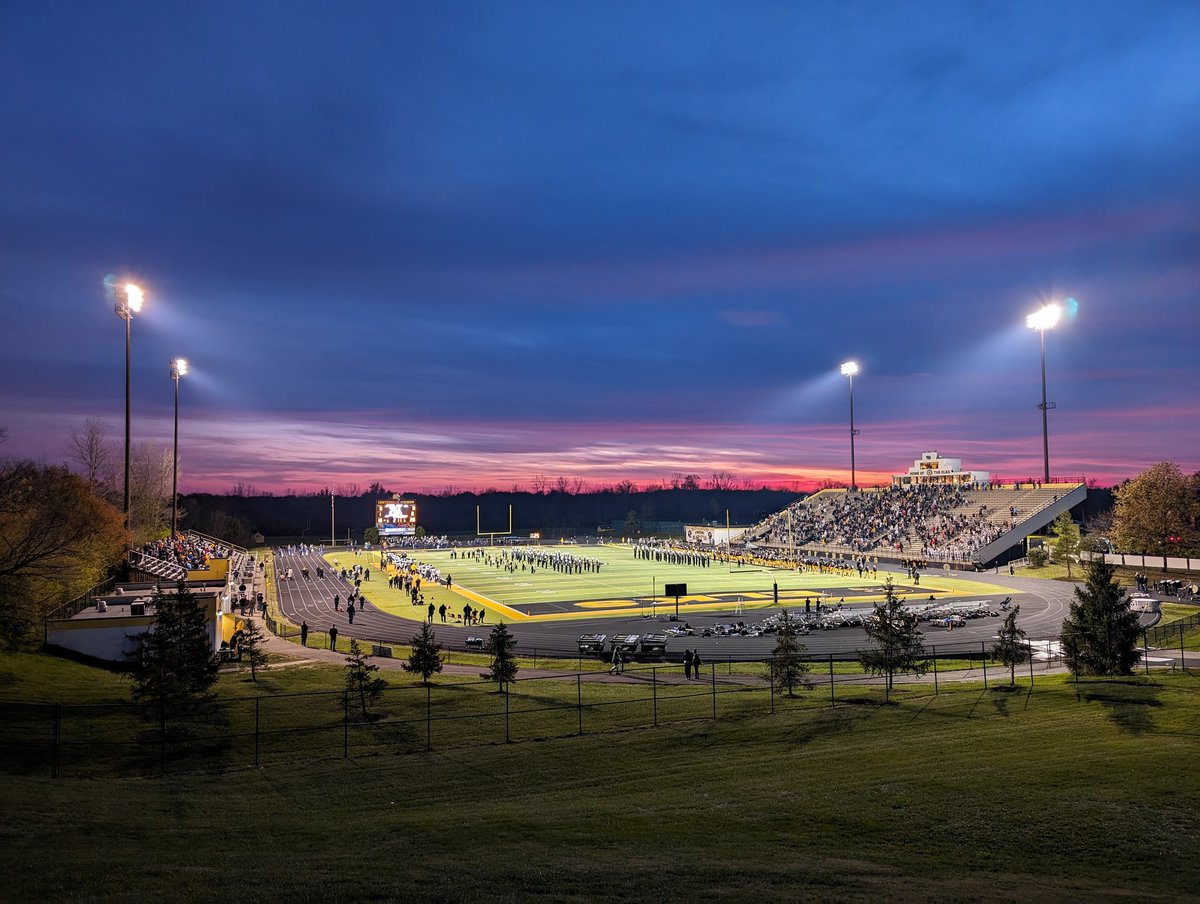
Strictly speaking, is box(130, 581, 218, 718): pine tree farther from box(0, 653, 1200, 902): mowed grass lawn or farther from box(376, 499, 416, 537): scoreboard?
box(376, 499, 416, 537): scoreboard

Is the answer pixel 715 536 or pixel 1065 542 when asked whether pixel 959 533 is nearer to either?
pixel 1065 542

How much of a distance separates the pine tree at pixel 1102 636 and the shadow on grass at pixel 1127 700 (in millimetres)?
727

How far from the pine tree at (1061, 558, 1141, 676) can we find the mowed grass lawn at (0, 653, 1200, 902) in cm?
449

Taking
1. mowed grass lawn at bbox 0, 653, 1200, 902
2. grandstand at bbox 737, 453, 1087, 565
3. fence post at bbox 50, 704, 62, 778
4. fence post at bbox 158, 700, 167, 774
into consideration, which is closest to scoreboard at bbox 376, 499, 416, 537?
grandstand at bbox 737, 453, 1087, 565

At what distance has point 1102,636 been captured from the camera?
26.2m

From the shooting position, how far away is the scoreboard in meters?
113

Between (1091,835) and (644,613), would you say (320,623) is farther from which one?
(1091,835)

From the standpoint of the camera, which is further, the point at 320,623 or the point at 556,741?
the point at 320,623

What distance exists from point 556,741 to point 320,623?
34.0 metres

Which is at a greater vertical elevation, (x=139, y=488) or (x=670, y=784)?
(x=139, y=488)

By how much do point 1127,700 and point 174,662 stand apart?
27.2 m

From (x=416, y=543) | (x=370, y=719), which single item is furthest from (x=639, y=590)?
(x=416, y=543)

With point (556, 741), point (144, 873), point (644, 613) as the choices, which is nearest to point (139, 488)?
point (644, 613)

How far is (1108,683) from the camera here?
992 inches
